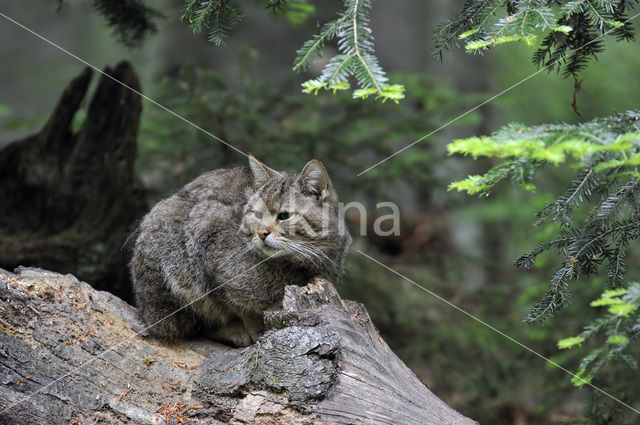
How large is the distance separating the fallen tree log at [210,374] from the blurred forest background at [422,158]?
121 cm

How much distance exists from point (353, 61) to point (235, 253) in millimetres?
1792

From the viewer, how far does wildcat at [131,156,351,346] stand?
402cm

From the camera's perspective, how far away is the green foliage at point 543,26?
283 centimetres

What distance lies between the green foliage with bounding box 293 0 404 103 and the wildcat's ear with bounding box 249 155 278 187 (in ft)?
4.42

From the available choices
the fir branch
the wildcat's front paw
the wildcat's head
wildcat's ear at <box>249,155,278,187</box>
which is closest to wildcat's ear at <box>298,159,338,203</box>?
the wildcat's head

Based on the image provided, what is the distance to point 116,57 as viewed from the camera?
11008 mm

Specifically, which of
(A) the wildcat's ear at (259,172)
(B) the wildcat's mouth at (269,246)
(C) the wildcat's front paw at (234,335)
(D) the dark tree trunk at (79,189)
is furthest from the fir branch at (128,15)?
(C) the wildcat's front paw at (234,335)

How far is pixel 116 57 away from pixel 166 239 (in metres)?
8.00

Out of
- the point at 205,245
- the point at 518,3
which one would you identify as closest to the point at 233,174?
the point at 205,245

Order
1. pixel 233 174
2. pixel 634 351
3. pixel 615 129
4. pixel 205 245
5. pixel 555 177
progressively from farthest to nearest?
pixel 555 177 → pixel 634 351 → pixel 233 174 → pixel 205 245 → pixel 615 129

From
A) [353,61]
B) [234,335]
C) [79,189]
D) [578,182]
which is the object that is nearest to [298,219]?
[234,335]

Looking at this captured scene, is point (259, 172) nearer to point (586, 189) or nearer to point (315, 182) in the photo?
point (315, 182)

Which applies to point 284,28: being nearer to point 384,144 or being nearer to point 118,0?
point 384,144

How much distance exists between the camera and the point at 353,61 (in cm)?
290
